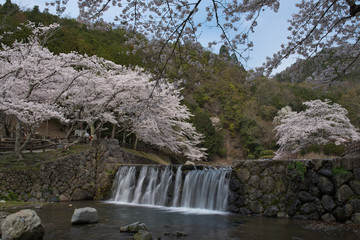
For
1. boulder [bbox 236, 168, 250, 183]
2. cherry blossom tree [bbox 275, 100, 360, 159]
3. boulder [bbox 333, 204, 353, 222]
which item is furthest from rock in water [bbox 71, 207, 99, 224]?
cherry blossom tree [bbox 275, 100, 360, 159]

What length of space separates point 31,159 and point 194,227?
11.7 meters

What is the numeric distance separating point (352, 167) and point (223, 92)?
30.0 meters

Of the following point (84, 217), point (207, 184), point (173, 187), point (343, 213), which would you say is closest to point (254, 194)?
point (207, 184)

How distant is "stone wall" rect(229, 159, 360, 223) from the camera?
7883 mm

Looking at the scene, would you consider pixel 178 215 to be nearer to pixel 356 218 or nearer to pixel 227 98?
pixel 356 218

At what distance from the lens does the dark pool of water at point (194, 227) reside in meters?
6.52

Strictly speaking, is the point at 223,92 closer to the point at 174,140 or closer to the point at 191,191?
the point at 174,140

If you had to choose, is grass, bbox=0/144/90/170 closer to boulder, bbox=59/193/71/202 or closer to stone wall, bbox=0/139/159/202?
stone wall, bbox=0/139/159/202

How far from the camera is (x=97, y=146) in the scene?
16.8 metres

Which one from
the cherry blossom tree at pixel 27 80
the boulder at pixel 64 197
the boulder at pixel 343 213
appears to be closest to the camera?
the boulder at pixel 343 213

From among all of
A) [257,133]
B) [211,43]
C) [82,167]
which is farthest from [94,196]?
[257,133]

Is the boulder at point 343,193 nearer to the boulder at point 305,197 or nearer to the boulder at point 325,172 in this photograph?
the boulder at point 325,172

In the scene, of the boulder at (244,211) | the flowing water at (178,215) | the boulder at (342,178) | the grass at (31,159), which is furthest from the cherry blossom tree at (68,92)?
the boulder at (342,178)

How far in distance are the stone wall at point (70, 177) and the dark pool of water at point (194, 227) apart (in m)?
5.06
